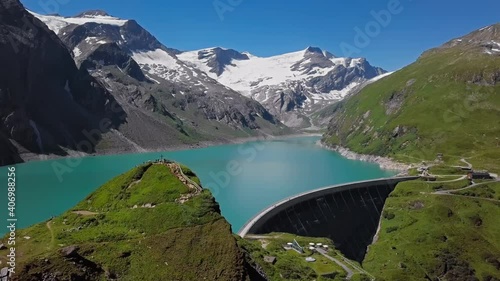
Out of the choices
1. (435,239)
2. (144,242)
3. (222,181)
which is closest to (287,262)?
(144,242)

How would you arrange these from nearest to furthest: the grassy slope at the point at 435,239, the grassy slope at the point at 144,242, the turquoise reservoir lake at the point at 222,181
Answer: the grassy slope at the point at 144,242 → the grassy slope at the point at 435,239 → the turquoise reservoir lake at the point at 222,181

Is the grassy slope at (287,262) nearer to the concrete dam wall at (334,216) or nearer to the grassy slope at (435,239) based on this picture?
the concrete dam wall at (334,216)

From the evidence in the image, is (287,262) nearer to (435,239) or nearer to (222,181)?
(435,239)

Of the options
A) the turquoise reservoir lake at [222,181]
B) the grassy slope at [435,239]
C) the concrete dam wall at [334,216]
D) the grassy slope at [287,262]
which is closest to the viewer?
the grassy slope at [287,262]

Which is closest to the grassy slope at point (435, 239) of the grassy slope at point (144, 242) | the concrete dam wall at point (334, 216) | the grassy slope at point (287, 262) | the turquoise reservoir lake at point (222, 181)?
the concrete dam wall at point (334, 216)

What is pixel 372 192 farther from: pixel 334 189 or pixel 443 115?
pixel 443 115

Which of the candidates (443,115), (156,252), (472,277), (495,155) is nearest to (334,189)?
(472,277)
